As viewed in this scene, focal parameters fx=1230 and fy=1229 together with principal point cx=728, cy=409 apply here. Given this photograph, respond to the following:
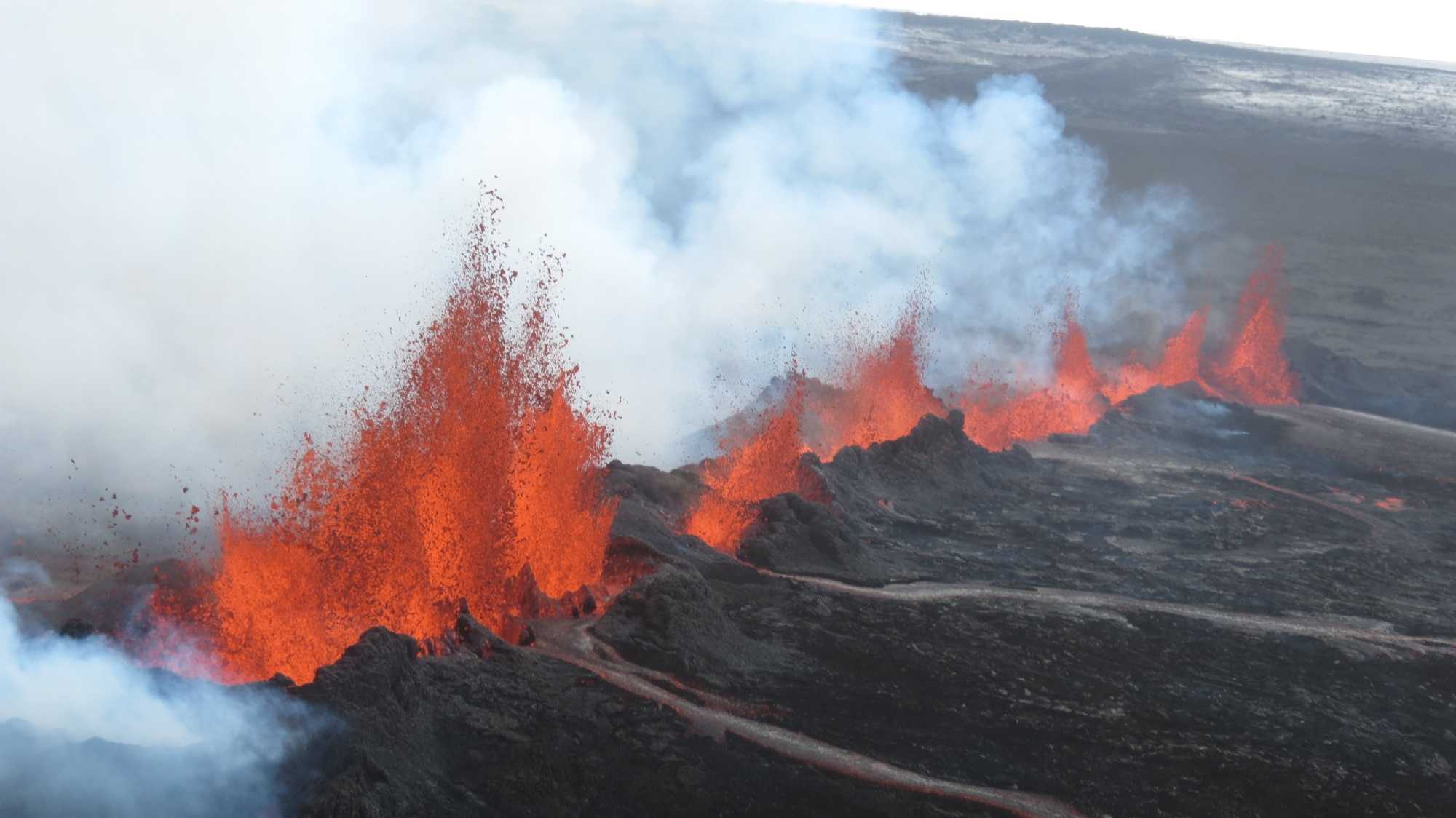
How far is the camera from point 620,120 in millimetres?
37031

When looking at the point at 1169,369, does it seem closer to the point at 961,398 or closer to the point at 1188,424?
the point at 1188,424

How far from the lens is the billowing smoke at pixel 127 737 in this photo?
6133 millimetres

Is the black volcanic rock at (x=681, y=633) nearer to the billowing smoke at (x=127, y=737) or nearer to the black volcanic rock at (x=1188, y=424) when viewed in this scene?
the billowing smoke at (x=127, y=737)

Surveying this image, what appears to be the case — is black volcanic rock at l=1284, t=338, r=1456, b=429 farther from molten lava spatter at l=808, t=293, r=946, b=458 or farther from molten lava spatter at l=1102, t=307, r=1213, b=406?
molten lava spatter at l=808, t=293, r=946, b=458

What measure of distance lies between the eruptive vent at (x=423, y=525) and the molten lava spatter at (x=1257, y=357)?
18666 mm

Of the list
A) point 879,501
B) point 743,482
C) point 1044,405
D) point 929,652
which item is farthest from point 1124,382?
point 929,652

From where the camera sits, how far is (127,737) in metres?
Result: 6.78

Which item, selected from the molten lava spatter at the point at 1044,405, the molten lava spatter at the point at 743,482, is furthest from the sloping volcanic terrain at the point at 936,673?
the molten lava spatter at the point at 1044,405

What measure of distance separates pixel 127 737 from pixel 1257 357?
1118 inches

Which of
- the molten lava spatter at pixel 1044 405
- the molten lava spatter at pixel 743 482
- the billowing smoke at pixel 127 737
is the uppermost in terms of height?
the billowing smoke at pixel 127 737

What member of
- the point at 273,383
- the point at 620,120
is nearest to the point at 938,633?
the point at 273,383

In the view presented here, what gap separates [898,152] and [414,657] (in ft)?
107

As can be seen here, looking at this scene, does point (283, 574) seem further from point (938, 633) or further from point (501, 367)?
point (938, 633)

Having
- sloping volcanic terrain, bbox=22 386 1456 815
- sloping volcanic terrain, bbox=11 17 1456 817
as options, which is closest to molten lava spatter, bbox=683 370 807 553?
sloping volcanic terrain, bbox=11 17 1456 817
